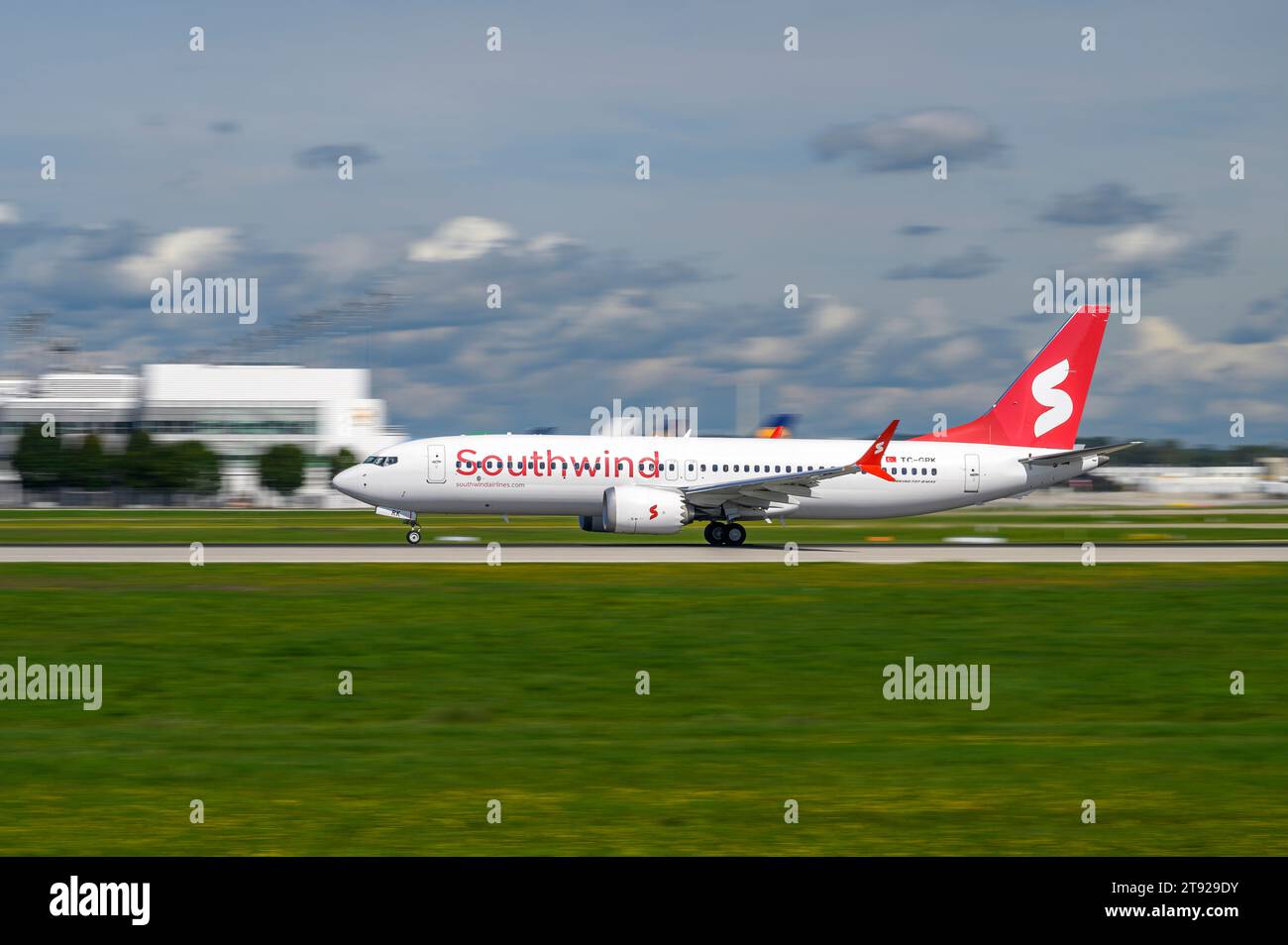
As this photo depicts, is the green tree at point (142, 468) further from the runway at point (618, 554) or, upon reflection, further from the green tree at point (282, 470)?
the runway at point (618, 554)

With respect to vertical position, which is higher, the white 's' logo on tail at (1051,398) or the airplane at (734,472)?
the white 's' logo on tail at (1051,398)

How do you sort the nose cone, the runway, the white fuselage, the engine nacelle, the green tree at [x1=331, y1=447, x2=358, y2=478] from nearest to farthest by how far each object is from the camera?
the runway
the engine nacelle
the white fuselage
the nose cone
the green tree at [x1=331, y1=447, x2=358, y2=478]

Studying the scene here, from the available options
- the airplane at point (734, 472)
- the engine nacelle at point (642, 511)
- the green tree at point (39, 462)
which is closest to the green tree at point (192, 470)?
the green tree at point (39, 462)

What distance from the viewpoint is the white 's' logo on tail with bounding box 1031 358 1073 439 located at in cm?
5581

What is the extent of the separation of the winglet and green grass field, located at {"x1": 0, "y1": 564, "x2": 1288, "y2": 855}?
16.0 m

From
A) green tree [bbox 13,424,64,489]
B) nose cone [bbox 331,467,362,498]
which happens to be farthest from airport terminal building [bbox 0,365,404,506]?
nose cone [bbox 331,467,362,498]

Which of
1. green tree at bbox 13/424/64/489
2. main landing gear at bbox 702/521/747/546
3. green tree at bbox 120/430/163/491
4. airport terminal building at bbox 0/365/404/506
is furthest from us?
airport terminal building at bbox 0/365/404/506

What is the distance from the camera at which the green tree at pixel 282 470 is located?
487ft

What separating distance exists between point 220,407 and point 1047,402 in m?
138

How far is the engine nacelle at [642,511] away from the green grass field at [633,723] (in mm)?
13823

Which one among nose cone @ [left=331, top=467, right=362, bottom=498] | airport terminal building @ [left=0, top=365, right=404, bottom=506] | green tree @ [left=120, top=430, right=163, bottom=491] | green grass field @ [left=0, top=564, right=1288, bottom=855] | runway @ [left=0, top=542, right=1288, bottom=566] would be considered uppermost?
airport terminal building @ [left=0, top=365, right=404, bottom=506]

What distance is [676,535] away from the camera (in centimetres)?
5700

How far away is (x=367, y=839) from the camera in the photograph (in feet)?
38.6

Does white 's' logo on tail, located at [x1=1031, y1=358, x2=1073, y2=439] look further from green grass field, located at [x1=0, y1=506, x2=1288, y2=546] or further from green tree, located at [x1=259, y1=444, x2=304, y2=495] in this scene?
green tree, located at [x1=259, y1=444, x2=304, y2=495]
